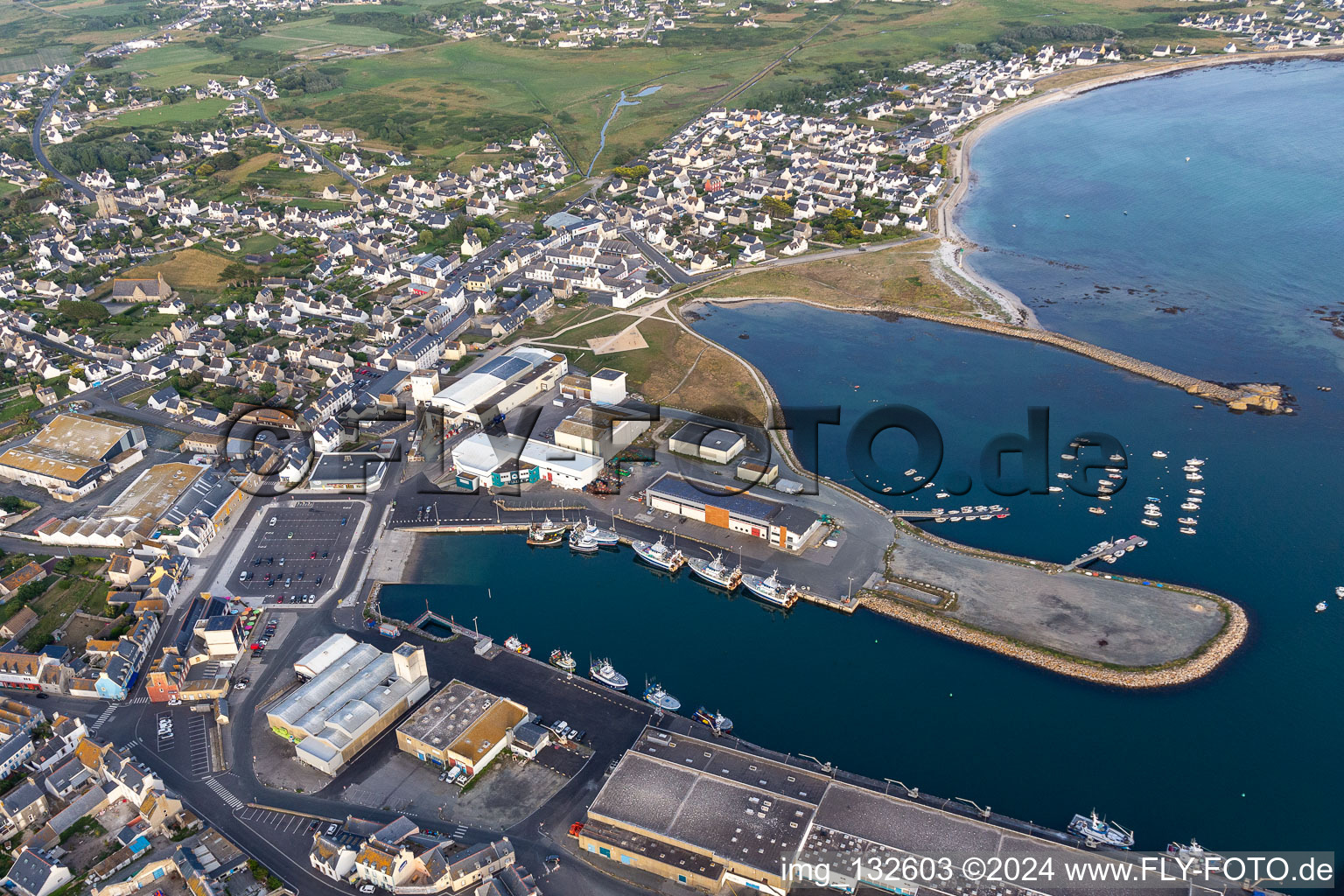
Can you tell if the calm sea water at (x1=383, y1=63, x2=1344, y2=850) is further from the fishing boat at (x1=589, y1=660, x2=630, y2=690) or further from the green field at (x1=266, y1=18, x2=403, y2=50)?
the green field at (x1=266, y1=18, x2=403, y2=50)

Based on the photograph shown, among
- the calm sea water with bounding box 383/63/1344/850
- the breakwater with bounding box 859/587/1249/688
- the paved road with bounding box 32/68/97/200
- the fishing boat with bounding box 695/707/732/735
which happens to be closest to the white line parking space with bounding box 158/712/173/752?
the calm sea water with bounding box 383/63/1344/850

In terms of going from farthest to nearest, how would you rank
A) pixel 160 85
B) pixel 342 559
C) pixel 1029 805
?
pixel 160 85, pixel 342 559, pixel 1029 805

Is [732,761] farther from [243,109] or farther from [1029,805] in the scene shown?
[243,109]

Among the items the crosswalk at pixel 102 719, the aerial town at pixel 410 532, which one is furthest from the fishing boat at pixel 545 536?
the crosswalk at pixel 102 719

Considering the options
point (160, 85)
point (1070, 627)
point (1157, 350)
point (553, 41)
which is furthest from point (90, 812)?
point (553, 41)

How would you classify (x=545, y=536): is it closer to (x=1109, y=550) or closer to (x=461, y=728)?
(x=461, y=728)

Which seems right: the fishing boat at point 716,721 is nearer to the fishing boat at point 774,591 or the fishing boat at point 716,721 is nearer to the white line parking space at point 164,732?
the fishing boat at point 774,591
